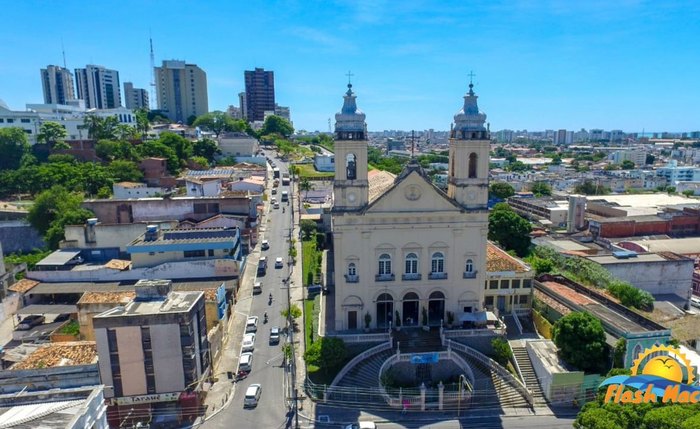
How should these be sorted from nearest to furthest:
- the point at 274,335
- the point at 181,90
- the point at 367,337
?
1. the point at 367,337
2. the point at 274,335
3. the point at 181,90

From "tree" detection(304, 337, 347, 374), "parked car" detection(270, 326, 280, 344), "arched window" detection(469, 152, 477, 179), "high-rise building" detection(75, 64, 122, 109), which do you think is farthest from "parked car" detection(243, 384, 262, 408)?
"high-rise building" detection(75, 64, 122, 109)

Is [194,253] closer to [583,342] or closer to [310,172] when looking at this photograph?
[583,342]

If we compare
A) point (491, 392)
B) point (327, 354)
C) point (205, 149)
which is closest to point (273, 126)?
point (205, 149)

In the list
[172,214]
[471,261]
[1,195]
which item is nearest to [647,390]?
[471,261]

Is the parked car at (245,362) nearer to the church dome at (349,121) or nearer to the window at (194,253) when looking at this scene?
the window at (194,253)

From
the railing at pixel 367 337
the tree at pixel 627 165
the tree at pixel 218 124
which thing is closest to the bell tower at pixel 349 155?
the railing at pixel 367 337

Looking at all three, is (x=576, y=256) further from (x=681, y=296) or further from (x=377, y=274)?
(x=377, y=274)

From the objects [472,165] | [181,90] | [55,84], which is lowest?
[472,165]

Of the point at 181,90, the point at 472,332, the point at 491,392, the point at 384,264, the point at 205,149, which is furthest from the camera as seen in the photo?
the point at 181,90
